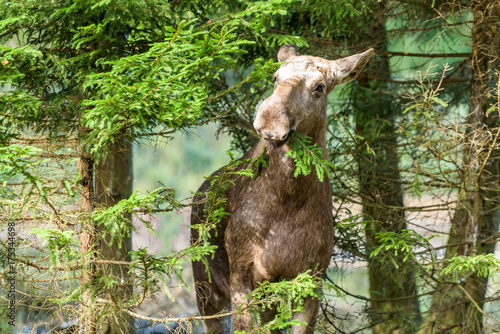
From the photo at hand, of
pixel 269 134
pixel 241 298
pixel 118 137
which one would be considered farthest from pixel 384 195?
pixel 118 137

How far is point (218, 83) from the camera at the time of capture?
19.6ft

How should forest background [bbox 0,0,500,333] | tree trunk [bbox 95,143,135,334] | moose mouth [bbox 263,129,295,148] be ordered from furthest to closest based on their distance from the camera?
tree trunk [bbox 95,143,135,334], moose mouth [bbox 263,129,295,148], forest background [bbox 0,0,500,333]

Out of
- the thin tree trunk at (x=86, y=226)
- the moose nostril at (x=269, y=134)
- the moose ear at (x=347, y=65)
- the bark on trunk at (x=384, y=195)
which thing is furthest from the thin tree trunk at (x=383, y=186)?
the thin tree trunk at (x=86, y=226)

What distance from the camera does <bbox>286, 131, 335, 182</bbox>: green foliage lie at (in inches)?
133

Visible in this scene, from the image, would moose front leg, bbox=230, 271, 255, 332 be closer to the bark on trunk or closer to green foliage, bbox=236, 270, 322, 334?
green foliage, bbox=236, 270, 322, 334

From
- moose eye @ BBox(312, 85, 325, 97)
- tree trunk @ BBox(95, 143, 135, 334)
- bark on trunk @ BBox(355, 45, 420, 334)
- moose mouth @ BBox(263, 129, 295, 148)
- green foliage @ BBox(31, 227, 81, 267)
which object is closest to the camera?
green foliage @ BBox(31, 227, 81, 267)

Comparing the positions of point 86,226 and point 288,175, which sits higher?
point 288,175

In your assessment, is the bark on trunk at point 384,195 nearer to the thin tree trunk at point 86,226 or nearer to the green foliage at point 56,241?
the thin tree trunk at point 86,226

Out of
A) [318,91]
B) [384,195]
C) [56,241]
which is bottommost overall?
[56,241]

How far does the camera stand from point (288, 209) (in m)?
3.84

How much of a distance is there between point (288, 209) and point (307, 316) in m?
0.81

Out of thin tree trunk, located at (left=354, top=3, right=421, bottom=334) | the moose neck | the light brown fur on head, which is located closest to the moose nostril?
the light brown fur on head

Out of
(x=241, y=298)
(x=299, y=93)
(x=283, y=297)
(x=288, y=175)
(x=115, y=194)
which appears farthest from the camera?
(x=115, y=194)

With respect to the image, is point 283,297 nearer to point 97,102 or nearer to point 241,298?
point 241,298
